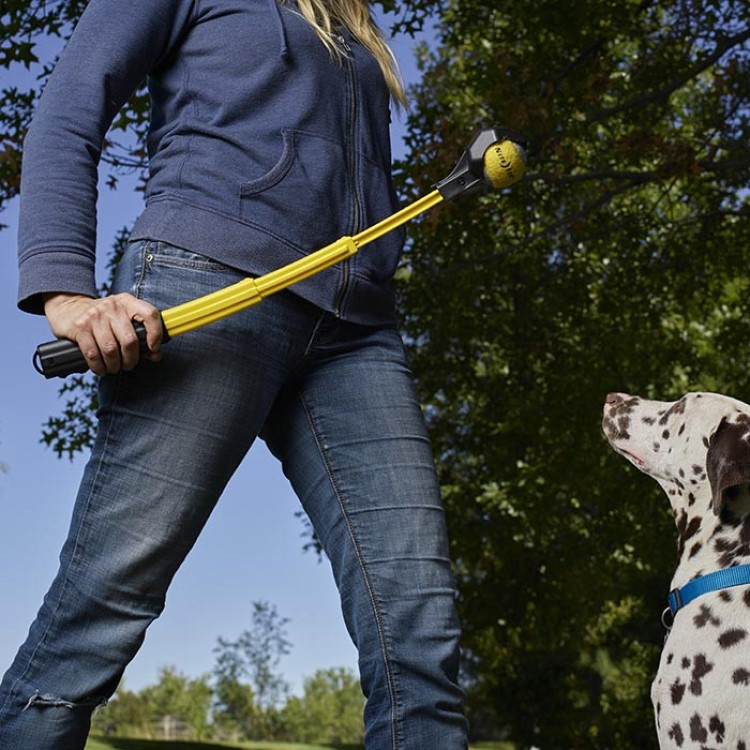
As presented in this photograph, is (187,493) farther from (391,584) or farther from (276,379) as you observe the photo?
(391,584)

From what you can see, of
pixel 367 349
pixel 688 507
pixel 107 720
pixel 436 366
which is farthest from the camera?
pixel 107 720

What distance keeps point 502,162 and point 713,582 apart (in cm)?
128

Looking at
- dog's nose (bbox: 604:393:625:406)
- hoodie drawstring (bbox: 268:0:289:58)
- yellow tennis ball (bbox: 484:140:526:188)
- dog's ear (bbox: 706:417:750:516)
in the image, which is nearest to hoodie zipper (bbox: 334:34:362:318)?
hoodie drawstring (bbox: 268:0:289:58)

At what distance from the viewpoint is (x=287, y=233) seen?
2395 millimetres

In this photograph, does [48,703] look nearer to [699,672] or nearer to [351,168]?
[351,168]

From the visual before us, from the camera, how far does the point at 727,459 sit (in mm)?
2893

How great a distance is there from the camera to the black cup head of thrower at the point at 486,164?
2.60 metres

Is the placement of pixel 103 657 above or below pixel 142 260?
below

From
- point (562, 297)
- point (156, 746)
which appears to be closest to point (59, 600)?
point (562, 297)

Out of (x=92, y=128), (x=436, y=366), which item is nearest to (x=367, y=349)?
(x=92, y=128)

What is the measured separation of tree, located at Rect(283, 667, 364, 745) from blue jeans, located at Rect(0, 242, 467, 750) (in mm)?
20710

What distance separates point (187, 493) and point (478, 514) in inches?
427

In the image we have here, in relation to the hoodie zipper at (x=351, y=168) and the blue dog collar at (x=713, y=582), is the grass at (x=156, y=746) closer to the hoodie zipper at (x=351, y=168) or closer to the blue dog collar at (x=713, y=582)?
the blue dog collar at (x=713, y=582)

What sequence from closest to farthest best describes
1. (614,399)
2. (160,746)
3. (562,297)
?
(614,399) → (562,297) → (160,746)
